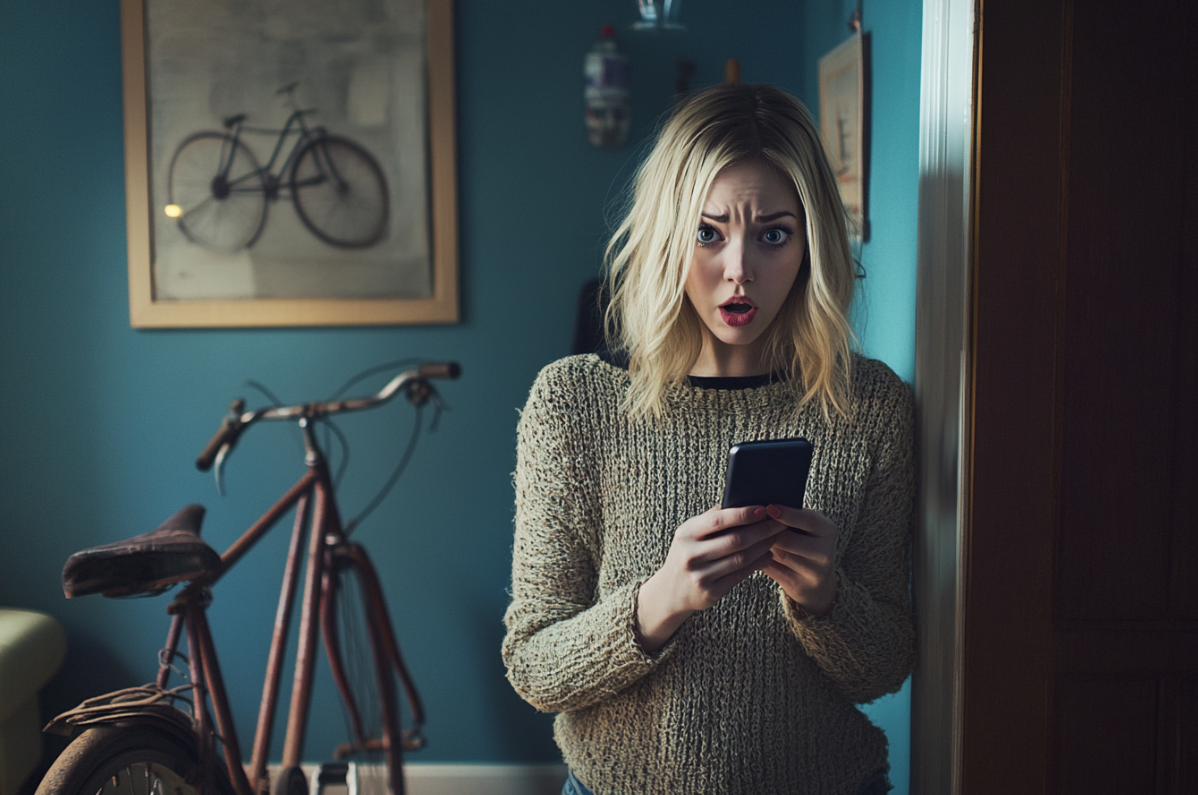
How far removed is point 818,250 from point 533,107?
1.45 m

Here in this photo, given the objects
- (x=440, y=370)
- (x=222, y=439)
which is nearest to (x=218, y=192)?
(x=222, y=439)

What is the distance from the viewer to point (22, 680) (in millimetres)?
1865

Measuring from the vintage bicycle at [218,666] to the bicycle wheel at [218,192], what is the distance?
535 mm

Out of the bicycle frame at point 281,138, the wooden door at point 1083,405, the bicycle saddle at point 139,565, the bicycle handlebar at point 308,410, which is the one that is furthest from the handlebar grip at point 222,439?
the wooden door at point 1083,405

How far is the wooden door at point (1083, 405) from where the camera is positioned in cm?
90

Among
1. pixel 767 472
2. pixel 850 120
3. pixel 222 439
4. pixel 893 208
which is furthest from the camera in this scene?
pixel 222 439

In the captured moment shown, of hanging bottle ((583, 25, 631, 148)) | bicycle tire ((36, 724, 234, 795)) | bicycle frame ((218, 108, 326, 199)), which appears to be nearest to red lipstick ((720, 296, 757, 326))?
bicycle tire ((36, 724, 234, 795))

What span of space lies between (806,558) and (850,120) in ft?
3.12

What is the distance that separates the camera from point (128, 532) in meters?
2.22

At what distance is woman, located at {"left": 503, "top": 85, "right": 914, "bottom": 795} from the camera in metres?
0.91

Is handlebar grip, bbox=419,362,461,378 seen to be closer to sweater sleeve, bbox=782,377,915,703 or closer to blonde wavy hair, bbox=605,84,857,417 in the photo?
blonde wavy hair, bbox=605,84,857,417

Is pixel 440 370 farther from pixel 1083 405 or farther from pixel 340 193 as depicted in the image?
pixel 1083 405

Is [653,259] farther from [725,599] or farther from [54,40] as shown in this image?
[54,40]

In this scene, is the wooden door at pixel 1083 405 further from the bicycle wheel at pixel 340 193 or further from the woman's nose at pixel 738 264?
the bicycle wheel at pixel 340 193
